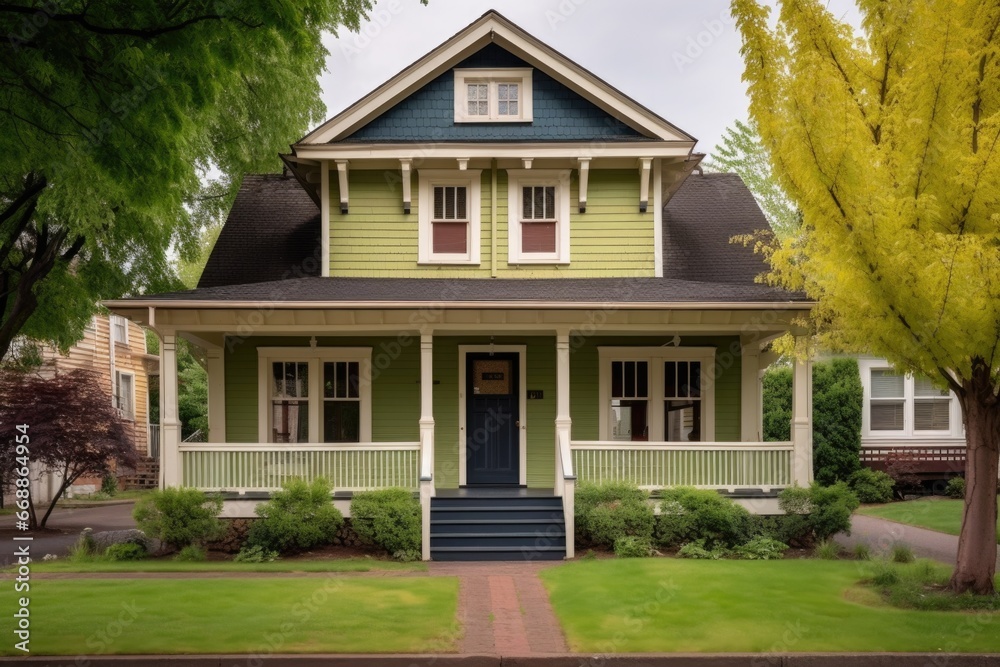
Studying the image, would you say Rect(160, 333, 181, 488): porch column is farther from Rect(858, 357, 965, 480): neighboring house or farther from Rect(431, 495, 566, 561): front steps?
Rect(858, 357, 965, 480): neighboring house

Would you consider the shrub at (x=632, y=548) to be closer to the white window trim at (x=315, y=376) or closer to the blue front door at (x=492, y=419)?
the blue front door at (x=492, y=419)

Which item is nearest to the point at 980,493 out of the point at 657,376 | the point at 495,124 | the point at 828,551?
the point at 828,551

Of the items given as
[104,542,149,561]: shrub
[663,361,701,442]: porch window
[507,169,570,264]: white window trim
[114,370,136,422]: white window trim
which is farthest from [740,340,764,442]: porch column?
[114,370,136,422]: white window trim

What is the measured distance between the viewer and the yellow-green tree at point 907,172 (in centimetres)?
953

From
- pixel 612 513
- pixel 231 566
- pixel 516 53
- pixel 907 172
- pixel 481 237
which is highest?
pixel 516 53

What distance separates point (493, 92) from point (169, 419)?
25.7 ft

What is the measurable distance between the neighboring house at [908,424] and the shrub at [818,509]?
9.20 m

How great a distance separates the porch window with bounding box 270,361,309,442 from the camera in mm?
16938

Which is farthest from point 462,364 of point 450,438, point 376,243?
point 376,243

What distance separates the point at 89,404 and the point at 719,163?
25981 mm

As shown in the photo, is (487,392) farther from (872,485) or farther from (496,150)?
(872,485)

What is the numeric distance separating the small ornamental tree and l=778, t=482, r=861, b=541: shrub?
13.4 metres

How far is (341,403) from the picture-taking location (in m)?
17.0

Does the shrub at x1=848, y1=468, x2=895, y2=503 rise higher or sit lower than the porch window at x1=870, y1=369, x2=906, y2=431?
lower
